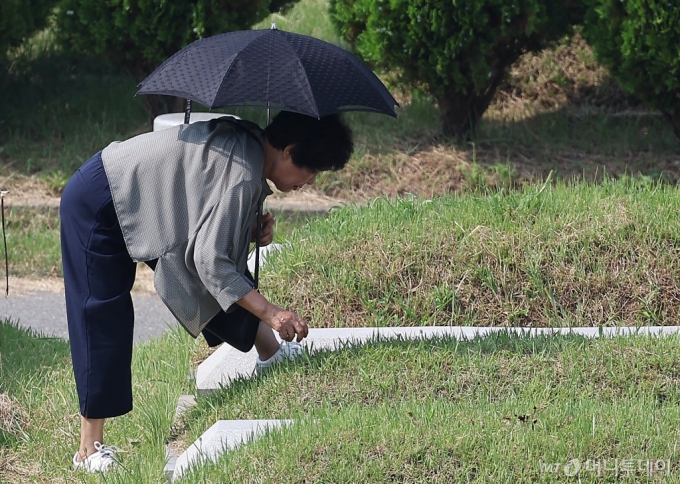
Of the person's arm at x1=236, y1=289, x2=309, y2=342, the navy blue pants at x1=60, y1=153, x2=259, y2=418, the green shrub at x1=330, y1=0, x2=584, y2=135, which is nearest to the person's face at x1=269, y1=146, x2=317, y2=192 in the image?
the person's arm at x1=236, y1=289, x2=309, y2=342

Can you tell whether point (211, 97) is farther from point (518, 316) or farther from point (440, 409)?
point (518, 316)

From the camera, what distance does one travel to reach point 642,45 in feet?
24.9

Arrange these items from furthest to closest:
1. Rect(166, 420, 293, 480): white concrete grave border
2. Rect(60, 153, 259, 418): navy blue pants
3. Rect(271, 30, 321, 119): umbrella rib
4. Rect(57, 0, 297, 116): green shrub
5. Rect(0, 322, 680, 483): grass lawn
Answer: Rect(57, 0, 297, 116): green shrub
Rect(60, 153, 259, 418): navy blue pants
Rect(271, 30, 321, 119): umbrella rib
Rect(166, 420, 293, 480): white concrete grave border
Rect(0, 322, 680, 483): grass lawn

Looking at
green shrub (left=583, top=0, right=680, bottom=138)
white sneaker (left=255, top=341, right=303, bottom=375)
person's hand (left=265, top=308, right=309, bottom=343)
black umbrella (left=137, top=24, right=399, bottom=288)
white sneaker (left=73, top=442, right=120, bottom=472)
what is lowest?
white sneaker (left=73, top=442, right=120, bottom=472)

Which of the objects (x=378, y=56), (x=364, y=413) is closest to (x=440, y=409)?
(x=364, y=413)

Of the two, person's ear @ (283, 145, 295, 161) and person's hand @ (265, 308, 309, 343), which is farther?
person's ear @ (283, 145, 295, 161)

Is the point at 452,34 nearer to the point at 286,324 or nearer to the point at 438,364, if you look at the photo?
the point at 438,364

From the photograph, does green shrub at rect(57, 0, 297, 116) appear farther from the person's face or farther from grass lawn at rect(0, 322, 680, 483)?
the person's face

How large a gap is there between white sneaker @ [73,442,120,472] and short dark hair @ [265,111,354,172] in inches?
51.7

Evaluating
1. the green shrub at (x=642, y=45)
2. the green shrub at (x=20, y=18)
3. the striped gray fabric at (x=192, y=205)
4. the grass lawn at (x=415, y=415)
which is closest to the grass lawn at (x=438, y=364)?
the grass lawn at (x=415, y=415)

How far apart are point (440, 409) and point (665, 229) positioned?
81.8 inches

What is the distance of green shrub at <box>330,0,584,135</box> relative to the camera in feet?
25.7

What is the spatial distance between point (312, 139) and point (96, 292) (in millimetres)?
977

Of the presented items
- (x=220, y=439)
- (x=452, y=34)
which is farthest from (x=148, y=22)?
(x=220, y=439)
